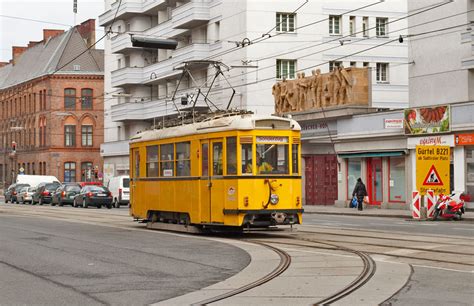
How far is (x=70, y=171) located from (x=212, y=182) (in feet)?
244

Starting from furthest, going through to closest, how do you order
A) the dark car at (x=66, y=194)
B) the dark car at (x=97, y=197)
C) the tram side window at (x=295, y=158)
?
the dark car at (x=66, y=194)
the dark car at (x=97, y=197)
the tram side window at (x=295, y=158)

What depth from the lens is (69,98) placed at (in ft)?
305

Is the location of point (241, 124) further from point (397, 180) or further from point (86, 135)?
point (86, 135)

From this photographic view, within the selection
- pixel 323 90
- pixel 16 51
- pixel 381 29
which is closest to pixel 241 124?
pixel 323 90

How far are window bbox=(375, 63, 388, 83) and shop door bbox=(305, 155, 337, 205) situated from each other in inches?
447

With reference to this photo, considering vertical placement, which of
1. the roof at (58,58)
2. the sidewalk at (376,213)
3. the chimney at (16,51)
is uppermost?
the chimney at (16,51)

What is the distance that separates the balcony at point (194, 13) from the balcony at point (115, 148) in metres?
14.8

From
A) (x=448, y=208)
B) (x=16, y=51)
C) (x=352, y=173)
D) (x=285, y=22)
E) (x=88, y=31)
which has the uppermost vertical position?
(x=88, y=31)

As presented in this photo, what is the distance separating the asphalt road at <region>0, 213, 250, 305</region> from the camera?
11.5 metres

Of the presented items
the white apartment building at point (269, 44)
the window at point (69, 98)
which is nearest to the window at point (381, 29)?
the white apartment building at point (269, 44)

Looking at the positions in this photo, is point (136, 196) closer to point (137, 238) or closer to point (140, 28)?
point (137, 238)

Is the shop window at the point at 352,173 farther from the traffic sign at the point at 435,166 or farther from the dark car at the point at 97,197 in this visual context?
the dark car at the point at 97,197

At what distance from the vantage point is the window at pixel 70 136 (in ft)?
306

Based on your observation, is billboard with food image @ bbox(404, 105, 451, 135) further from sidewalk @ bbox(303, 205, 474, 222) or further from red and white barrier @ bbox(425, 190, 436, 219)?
red and white barrier @ bbox(425, 190, 436, 219)
